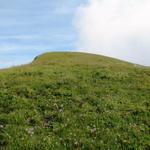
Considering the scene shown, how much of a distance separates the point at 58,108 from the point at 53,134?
4051 millimetres

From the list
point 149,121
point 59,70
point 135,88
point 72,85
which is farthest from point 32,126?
point 59,70

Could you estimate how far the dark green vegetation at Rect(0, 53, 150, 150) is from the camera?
1905cm

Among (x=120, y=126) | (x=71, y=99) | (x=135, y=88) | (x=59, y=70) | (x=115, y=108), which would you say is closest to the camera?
(x=120, y=126)

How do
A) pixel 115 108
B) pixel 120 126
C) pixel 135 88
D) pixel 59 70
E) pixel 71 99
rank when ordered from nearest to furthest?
pixel 120 126 < pixel 115 108 < pixel 71 99 < pixel 135 88 < pixel 59 70

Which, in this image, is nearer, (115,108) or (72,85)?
(115,108)

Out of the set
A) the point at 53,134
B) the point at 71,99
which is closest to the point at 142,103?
the point at 71,99

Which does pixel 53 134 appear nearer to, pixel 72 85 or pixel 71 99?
pixel 71 99

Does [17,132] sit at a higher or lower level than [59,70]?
lower

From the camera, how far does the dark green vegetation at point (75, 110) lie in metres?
19.0

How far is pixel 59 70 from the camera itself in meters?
35.1

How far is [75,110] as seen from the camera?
76.2 ft

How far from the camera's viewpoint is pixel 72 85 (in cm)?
2875

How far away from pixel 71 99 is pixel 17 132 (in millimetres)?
6175

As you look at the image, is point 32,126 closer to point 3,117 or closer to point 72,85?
point 3,117
